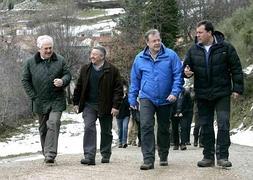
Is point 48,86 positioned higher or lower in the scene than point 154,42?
lower

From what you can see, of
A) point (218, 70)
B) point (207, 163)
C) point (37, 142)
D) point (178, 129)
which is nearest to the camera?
A: point (218, 70)

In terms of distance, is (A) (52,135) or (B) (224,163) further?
(A) (52,135)

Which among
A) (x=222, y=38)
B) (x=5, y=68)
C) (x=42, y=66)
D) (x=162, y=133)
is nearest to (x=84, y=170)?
(x=162, y=133)

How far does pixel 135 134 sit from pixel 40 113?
8.47 meters

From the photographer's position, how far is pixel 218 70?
30.5 feet

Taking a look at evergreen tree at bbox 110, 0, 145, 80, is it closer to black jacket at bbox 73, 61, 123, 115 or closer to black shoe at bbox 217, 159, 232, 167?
black jacket at bbox 73, 61, 123, 115

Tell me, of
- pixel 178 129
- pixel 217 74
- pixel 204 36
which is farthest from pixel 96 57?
pixel 178 129

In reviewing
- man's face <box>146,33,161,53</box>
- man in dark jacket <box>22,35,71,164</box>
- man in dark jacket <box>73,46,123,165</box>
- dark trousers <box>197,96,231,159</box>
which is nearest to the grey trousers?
man in dark jacket <box>22,35,71,164</box>

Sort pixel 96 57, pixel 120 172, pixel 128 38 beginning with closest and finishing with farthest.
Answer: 1. pixel 120 172
2. pixel 96 57
3. pixel 128 38

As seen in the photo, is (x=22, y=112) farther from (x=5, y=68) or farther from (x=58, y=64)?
(x=58, y=64)

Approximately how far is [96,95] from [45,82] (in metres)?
0.88

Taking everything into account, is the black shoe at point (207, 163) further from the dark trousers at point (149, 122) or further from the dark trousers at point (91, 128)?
the dark trousers at point (91, 128)

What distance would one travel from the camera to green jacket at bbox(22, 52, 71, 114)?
10477 mm

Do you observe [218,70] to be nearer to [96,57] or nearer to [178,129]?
[96,57]
